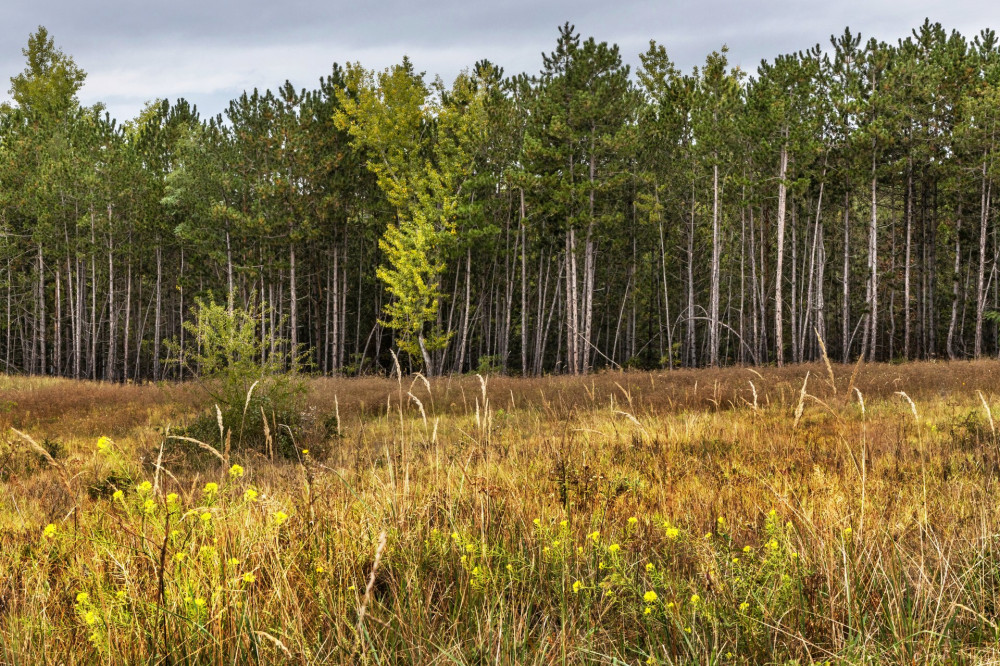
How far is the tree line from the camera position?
22.0 metres

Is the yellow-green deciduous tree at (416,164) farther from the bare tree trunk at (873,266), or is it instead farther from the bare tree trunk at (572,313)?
the bare tree trunk at (873,266)

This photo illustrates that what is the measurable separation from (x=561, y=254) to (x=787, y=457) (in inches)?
1041

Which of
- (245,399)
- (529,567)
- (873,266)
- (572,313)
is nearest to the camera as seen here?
(529,567)

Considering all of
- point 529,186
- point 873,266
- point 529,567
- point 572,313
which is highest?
point 529,186

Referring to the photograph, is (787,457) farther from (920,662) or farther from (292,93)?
(292,93)

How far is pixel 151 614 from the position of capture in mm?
1901

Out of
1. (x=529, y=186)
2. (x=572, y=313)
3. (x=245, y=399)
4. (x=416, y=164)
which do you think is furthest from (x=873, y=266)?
(x=245, y=399)

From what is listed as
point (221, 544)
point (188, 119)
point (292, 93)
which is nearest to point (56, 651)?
point (221, 544)

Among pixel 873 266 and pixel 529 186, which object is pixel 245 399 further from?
pixel 873 266

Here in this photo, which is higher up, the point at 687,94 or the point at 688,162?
the point at 687,94

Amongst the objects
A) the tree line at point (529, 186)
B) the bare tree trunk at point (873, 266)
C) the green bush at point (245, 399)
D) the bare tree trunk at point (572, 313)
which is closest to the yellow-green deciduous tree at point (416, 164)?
the tree line at point (529, 186)

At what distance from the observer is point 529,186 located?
22.4m

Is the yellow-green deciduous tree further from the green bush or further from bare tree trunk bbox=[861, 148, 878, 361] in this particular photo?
bare tree trunk bbox=[861, 148, 878, 361]

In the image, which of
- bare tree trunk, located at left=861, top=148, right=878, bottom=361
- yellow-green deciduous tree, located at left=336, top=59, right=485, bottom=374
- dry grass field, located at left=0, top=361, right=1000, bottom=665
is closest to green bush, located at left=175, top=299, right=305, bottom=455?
dry grass field, located at left=0, top=361, right=1000, bottom=665
